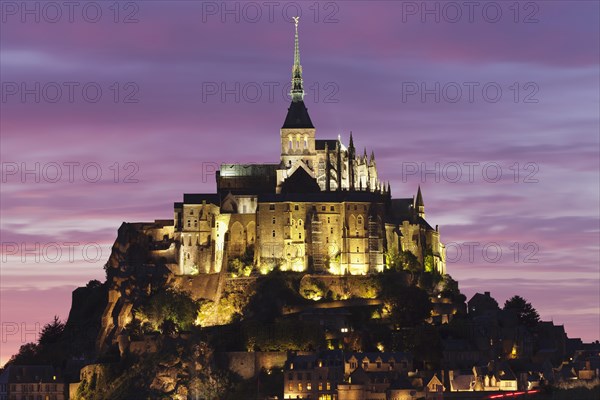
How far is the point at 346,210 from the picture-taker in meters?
152

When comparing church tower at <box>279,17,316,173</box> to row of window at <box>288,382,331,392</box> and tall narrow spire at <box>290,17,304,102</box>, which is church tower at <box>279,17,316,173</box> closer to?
tall narrow spire at <box>290,17,304,102</box>

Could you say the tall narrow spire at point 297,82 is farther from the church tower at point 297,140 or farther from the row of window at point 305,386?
the row of window at point 305,386

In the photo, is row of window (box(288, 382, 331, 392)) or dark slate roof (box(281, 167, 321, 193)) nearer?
row of window (box(288, 382, 331, 392))

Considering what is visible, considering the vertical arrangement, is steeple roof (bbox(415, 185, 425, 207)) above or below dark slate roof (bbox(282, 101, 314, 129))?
below

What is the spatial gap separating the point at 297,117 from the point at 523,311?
97.5 feet

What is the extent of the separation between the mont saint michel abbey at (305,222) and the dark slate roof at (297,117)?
34 centimetres

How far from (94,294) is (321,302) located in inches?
1182

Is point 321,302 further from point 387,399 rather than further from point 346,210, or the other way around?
point 387,399

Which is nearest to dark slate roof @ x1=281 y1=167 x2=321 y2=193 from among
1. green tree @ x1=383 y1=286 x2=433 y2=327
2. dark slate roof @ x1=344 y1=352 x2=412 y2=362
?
green tree @ x1=383 y1=286 x2=433 y2=327

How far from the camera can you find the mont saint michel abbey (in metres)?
151

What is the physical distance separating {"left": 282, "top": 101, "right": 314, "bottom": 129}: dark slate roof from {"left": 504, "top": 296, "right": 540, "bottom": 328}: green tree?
87.4 feet

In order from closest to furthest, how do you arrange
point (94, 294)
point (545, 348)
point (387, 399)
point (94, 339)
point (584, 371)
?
point (387, 399) → point (584, 371) → point (545, 348) → point (94, 339) → point (94, 294)

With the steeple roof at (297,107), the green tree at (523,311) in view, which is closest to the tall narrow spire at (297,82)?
the steeple roof at (297,107)

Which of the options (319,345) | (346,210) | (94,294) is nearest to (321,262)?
(346,210)
